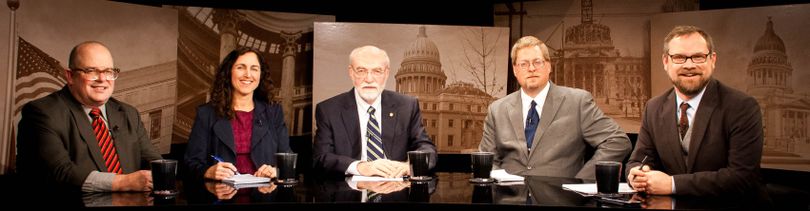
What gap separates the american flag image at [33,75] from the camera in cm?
424

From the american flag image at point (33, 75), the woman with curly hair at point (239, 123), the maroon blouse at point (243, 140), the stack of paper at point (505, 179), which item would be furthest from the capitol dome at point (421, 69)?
the stack of paper at point (505, 179)

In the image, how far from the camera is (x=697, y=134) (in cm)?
288

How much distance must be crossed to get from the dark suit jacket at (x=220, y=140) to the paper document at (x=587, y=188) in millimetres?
1468

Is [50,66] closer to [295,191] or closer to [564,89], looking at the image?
[295,191]

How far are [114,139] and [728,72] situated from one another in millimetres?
4065

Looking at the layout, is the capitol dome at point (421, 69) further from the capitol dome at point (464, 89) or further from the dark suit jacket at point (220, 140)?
the dark suit jacket at point (220, 140)

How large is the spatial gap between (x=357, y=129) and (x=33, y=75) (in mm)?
2032

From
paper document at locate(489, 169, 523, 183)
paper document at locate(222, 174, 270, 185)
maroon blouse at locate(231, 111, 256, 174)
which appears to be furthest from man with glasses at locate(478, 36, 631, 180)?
paper document at locate(222, 174, 270, 185)

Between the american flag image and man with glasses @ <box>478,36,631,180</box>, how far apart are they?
8.93ft

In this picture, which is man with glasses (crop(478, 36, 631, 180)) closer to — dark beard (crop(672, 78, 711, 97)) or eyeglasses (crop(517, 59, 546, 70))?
eyeglasses (crop(517, 59, 546, 70))

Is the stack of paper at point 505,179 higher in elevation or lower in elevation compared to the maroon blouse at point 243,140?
lower

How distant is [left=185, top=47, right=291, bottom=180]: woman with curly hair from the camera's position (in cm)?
345

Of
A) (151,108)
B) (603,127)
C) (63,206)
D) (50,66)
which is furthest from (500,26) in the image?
(63,206)

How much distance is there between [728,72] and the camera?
502 cm
